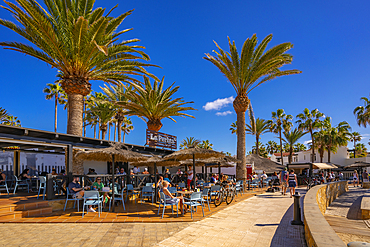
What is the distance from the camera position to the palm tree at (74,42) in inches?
448

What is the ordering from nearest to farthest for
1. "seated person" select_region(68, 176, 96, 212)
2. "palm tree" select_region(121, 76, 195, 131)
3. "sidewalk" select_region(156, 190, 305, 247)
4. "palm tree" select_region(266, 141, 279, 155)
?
"sidewalk" select_region(156, 190, 305, 247)
"seated person" select_region(68, 176, 96, 212)
"palm tree" select_region(121, 76, 195, 131)
"palm tree" select_region(266, 141, 279, 155)

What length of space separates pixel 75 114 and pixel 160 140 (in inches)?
279

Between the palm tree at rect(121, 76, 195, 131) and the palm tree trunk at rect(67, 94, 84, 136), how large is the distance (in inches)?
247

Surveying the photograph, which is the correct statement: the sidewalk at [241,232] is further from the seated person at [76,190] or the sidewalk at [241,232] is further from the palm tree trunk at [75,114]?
the palm tree trunk at [75,114]

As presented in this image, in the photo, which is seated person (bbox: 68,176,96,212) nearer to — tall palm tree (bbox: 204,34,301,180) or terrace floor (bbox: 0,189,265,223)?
terrace floor (bbox: 0,189,265,223)

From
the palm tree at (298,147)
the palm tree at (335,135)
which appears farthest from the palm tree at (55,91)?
the palm tree at (298,147)

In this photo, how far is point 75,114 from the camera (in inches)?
527

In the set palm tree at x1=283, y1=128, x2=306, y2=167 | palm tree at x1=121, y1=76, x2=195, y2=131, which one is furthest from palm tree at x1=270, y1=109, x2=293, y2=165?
palm tree at x1=121, y1=76, x2=195, y2=131

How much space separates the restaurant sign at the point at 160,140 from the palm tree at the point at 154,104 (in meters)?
2.10

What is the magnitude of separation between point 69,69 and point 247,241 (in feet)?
39.9

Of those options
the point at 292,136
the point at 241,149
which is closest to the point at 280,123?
the point at 292,136

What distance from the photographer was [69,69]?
13203 millimetres

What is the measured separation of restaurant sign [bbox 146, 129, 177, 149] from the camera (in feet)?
58.0

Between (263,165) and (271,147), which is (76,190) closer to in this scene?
(263,165)
